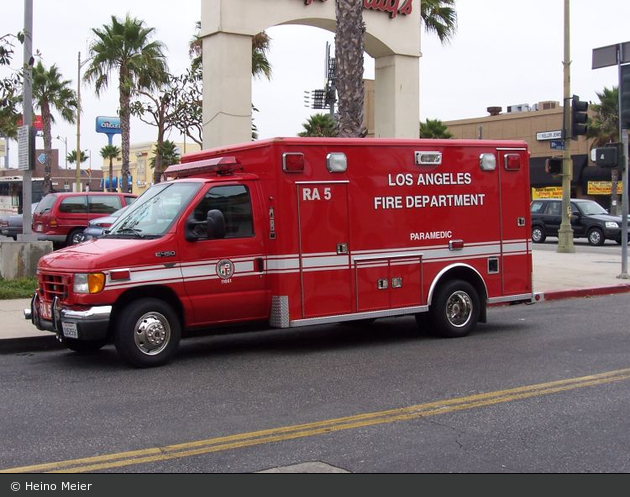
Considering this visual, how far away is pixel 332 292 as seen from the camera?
394 inches

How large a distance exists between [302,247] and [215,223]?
119 cm

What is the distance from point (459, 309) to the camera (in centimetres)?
1117

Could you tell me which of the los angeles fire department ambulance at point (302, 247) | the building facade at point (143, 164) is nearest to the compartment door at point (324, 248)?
the los angeles fire department ambulance at point (302, 247)

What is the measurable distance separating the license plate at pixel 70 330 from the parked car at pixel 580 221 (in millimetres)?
25045

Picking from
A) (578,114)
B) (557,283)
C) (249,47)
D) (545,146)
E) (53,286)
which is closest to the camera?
(53,286)

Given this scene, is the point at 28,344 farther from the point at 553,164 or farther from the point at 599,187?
the point at 599,187

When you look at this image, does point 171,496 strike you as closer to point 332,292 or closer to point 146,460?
point 146,460

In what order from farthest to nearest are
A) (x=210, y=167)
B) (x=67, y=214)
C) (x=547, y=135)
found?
(x=547, y=135), (x=67, y=214), (x=210, y=167)

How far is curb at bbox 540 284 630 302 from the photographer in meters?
15.5

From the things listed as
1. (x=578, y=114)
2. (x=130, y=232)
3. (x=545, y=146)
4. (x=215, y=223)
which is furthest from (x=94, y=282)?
(x=545, y=146)

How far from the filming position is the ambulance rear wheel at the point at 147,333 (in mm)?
8742

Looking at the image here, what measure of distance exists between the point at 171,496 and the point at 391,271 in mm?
6020

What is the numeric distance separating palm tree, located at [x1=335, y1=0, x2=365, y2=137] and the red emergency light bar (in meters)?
5.09

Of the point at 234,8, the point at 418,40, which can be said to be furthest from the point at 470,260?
the point at 418,40
